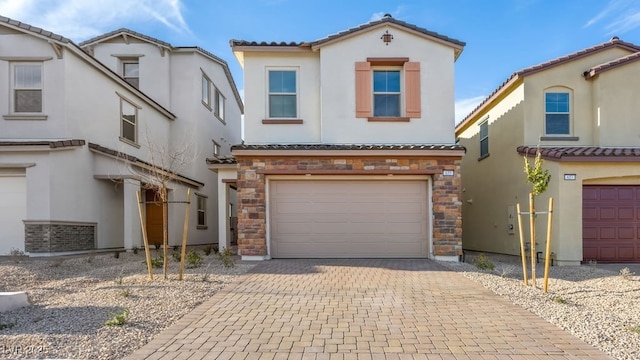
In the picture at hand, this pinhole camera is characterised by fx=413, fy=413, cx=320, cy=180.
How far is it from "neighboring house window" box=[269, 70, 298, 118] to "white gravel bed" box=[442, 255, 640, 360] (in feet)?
20.4

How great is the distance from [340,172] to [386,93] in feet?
9.33

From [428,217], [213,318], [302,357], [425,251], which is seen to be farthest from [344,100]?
[302,357]

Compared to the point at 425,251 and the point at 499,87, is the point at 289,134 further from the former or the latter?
the point at 499,87

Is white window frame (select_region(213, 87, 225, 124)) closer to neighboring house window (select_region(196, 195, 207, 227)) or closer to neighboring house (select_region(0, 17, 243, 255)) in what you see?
neighboring house (select_region(0, 17, 243, 255))

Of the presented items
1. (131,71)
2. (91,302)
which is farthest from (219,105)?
(91,302)

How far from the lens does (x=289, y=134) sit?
12094mm

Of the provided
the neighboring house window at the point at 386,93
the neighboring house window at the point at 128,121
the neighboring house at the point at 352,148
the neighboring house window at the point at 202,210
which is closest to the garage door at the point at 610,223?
the neighboring house at the point at 352,148

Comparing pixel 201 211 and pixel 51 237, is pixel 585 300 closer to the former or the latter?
pixel 51 237

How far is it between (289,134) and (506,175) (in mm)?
7297

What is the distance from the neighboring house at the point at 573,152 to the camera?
11.1 meters

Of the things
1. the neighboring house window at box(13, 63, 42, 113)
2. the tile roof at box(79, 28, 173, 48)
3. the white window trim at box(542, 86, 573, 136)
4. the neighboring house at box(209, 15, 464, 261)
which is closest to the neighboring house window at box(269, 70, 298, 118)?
the neighboring house at box(209, 15, 464, 261)

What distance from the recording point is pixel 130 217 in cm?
1349

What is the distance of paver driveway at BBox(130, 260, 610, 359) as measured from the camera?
4.74m

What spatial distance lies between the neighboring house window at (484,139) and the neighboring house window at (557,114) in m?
2.83
